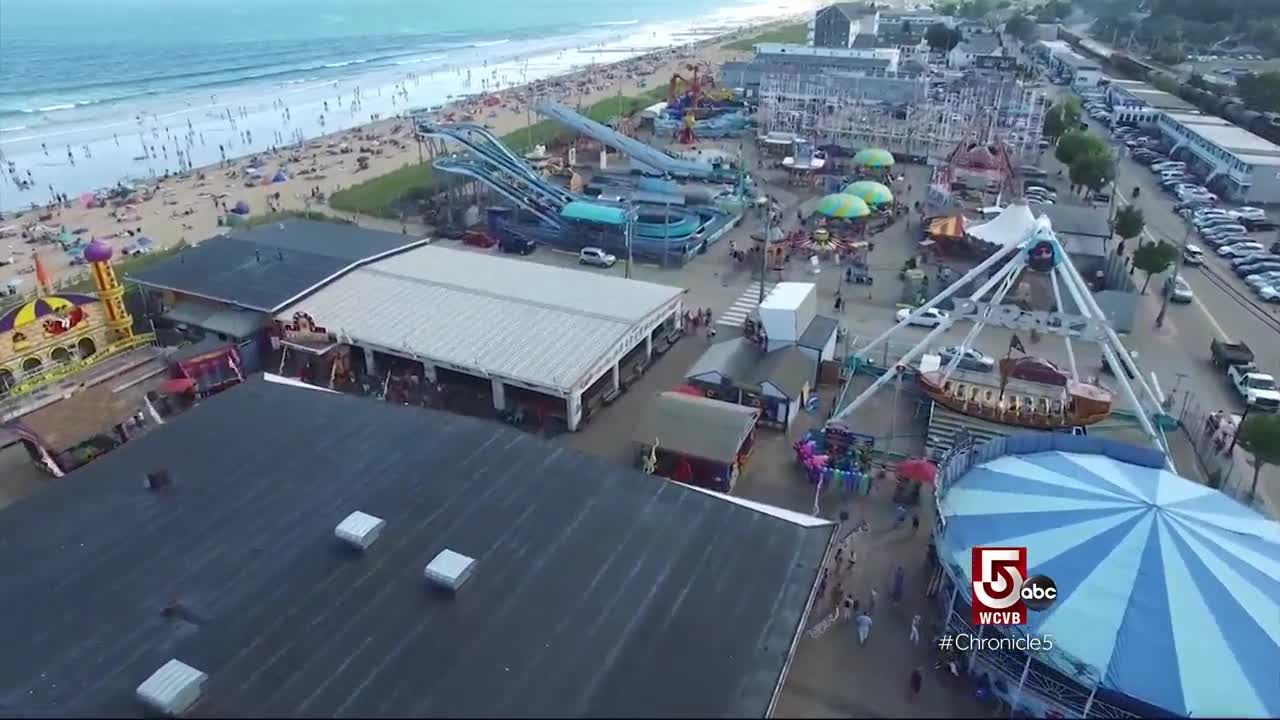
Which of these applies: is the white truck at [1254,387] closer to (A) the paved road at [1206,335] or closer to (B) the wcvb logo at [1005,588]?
(A) the paved road at [1206,335]

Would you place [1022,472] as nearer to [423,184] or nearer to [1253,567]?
[1253,567]

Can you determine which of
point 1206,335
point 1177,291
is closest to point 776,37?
point 1177,291

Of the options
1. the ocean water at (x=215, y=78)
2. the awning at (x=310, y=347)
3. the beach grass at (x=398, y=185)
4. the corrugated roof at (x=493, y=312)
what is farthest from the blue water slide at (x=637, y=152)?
the ocean water at (x=215, y=78)

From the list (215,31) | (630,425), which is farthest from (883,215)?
(215,31)

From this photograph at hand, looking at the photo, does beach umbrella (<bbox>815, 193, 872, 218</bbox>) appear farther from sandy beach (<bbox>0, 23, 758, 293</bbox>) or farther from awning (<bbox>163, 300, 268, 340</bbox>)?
sandy beach (<bbox>0, 23, 758, 293</bbox>)

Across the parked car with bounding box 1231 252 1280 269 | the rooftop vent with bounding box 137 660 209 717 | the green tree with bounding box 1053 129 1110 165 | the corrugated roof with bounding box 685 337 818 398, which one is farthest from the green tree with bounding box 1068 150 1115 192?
the rooftop vent with bounding box 137 660 209 717

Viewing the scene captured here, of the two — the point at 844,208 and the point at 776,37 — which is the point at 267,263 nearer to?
the point at 844,208
